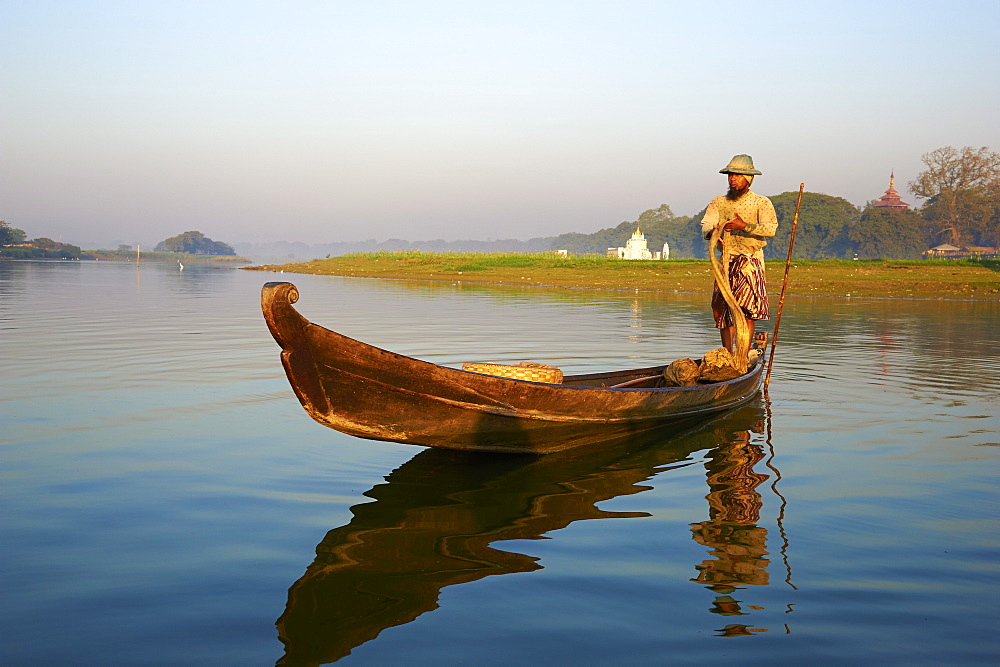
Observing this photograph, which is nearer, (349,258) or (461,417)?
(461,417)

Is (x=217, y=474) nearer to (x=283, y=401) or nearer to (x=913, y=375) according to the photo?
(x=283, y=401)

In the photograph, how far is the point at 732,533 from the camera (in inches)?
158

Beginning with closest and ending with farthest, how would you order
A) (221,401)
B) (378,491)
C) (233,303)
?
(378,491)
(221,401)
(233,303)

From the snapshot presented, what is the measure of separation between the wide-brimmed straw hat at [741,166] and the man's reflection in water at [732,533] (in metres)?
3.20

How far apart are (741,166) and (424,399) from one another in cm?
→ 477

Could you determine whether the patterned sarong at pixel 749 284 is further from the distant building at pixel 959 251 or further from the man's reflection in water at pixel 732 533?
the distant building at pixel 959 251

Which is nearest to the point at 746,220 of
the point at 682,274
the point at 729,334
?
the point at 729,334

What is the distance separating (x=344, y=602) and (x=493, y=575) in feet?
2.29

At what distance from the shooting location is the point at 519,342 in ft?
42.5

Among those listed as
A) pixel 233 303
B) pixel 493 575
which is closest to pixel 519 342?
pixel 493 575

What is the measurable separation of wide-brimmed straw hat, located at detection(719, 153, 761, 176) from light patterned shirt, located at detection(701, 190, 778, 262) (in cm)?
28

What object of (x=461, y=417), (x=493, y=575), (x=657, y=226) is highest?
(x=657, y=226)

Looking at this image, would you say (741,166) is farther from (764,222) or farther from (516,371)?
(516,371)

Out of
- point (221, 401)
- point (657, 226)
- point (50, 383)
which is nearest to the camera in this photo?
point (221, 401)
